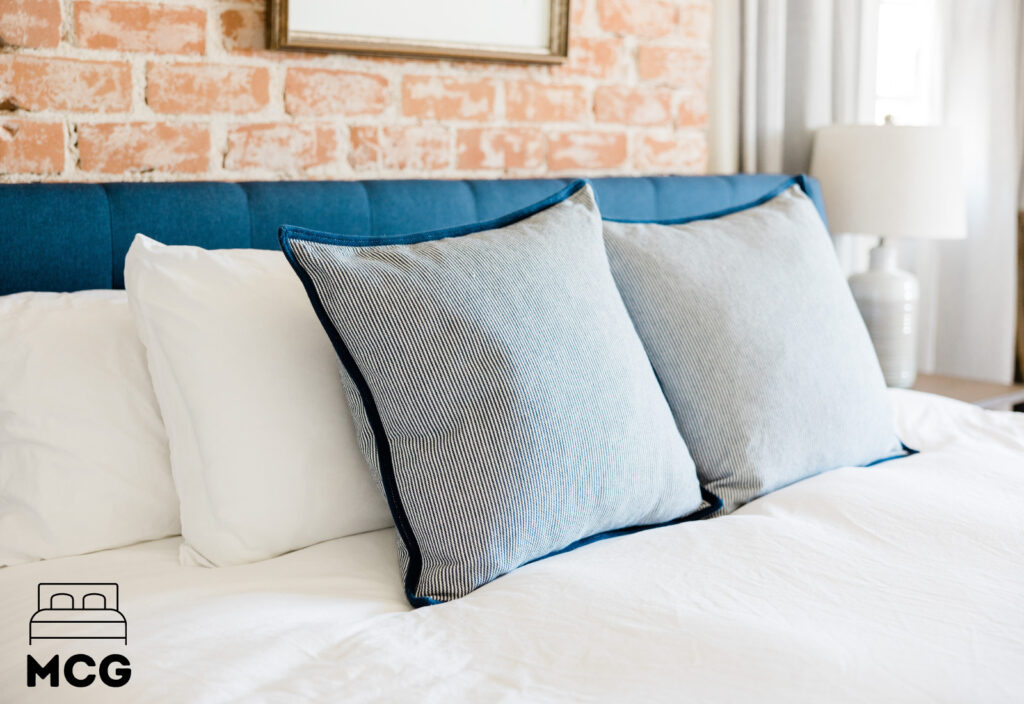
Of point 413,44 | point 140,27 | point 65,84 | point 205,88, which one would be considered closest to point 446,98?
point 413,44

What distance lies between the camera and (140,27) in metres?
1.57

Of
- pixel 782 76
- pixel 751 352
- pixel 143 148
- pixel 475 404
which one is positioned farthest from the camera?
pixel 782 76

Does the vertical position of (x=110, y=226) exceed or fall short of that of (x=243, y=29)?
it falls short

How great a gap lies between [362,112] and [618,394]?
0.91m

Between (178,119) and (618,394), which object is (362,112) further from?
(618,394)

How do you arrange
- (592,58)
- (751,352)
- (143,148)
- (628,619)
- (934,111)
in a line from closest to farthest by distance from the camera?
(628,619)
(751,352)
(143,148)
(592,58)
(934,111)

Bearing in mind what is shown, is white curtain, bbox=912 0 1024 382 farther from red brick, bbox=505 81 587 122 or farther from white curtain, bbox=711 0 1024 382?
red brick, bbox=505 81 587 122

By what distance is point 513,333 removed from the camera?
3.58 ft

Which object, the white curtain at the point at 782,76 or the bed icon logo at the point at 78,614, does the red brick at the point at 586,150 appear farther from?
the bed icon logo at the point at 78,614

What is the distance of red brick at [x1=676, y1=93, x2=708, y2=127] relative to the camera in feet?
7.42

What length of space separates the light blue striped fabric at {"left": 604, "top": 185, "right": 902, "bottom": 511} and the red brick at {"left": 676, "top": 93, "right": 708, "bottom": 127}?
32.2 inches

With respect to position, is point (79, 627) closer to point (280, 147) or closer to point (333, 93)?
point (280, 147)

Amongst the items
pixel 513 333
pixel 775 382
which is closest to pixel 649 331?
pixel 775 382

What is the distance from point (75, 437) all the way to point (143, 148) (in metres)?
0.63
